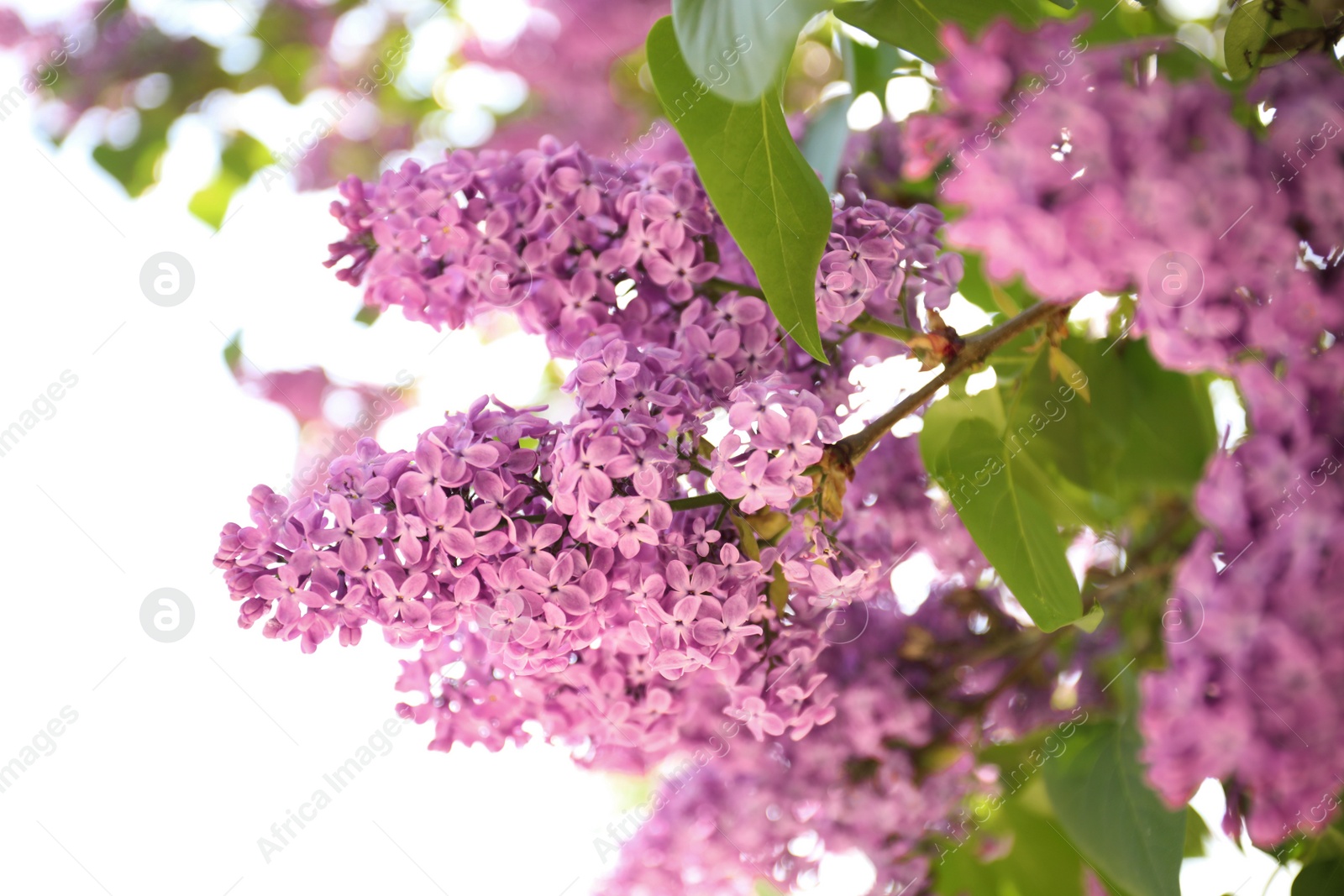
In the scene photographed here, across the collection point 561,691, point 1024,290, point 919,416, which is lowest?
point 561,691

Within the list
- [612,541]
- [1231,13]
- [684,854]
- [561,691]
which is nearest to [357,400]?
[684,854]

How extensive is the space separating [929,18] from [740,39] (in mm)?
168

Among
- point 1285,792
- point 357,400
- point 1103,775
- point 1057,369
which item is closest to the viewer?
point 1285,792

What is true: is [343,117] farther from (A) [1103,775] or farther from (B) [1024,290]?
(A) [1103,775]

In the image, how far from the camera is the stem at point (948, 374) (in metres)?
0.58

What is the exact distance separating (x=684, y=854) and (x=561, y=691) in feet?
1.22

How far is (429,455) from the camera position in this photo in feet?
1.89

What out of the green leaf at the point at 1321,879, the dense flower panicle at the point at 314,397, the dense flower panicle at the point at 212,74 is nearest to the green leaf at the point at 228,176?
the dense flower panicle at the point at 212,74

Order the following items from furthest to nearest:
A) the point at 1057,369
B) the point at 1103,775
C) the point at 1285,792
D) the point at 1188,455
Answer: the point at 1188,455 → the point at 1103,775 → the point at 1057,369 → the point at 1285,792

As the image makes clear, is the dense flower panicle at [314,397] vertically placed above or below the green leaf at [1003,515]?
below

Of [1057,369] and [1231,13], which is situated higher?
[1231,13]

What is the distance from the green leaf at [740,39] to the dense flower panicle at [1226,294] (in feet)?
0.26

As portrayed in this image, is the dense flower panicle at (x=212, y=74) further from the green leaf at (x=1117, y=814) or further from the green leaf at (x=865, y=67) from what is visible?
the green leaf at (x=1117, y=814)

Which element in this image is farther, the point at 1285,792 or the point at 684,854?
the point at 684,854
